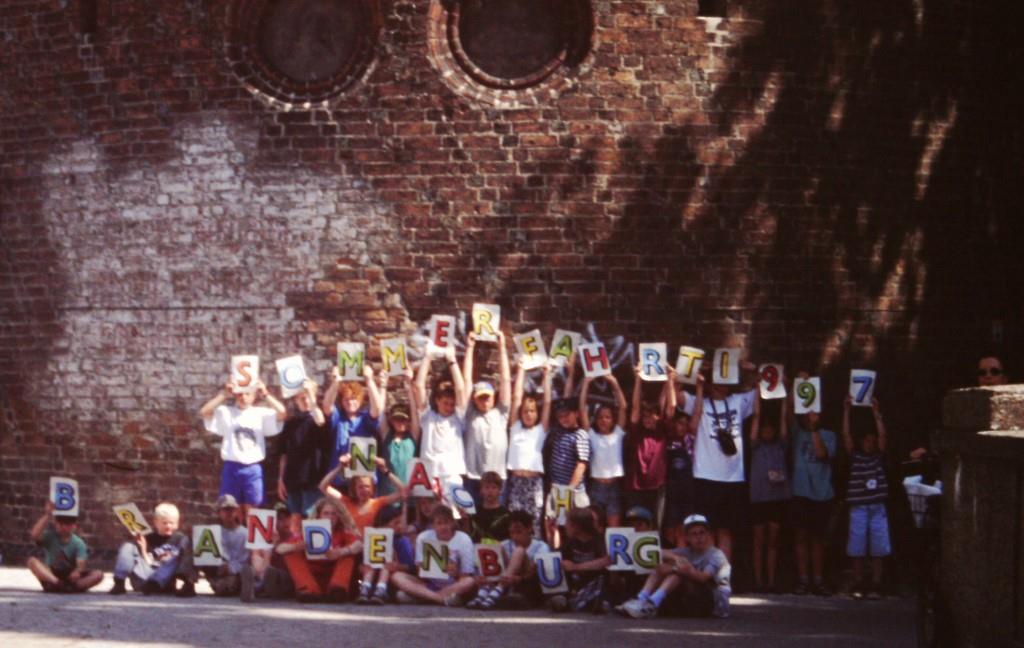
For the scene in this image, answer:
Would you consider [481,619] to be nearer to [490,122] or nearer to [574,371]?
[574,371]

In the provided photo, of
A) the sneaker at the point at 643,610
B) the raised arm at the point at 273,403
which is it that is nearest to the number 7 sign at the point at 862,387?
the sneaker at the point at 643,610

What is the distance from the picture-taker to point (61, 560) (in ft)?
38.4

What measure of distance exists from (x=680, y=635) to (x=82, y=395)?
646 centimetres

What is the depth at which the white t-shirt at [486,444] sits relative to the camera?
12.0 m

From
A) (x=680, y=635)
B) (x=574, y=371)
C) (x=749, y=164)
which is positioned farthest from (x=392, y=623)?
(x=749, y=164)

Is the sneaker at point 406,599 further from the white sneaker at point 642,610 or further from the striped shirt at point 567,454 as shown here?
the white sneaker at point 642,610

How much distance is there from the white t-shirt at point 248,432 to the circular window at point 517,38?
3287mm

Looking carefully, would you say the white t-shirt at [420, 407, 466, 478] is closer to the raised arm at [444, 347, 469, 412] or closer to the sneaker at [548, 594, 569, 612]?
the raised arm at [444, 347, 469, 412]

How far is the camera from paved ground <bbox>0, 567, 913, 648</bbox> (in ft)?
29.5

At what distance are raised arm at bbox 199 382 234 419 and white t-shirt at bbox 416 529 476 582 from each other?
7.82 feet

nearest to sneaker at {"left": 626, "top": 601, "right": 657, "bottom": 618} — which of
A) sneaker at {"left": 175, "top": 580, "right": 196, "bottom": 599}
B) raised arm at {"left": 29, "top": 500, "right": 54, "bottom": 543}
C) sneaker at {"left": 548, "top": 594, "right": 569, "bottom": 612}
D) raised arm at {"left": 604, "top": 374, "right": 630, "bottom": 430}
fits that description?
sneaker at {"left": 548, "top": 594, "right": 569, "bottom": 612}

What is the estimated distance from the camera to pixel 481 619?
400 inches

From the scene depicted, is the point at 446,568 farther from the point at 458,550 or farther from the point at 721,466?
the point at 721,466

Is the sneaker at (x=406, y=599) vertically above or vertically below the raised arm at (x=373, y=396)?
below
